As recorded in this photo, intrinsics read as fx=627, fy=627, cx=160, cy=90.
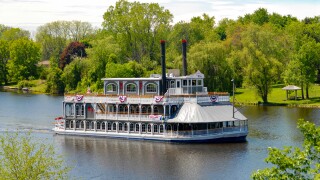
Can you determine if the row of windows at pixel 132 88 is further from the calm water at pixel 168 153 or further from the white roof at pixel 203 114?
the calm water at pixel 168 153

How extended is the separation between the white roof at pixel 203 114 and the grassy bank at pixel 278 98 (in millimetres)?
38351

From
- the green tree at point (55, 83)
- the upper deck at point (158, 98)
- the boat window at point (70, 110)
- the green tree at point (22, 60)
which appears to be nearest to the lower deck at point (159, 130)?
the boat window at point (70, 110)

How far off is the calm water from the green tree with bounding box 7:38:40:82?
80.6m

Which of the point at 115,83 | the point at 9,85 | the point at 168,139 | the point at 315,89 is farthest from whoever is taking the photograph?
the point at 9,85

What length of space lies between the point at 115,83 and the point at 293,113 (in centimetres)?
3185

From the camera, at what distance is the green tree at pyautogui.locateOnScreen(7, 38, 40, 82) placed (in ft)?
567

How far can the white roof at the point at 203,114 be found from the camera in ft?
232

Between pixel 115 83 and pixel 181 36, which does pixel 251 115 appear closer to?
pixel 115 83

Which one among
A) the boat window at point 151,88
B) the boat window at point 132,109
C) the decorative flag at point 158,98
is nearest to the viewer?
the decorative flag at point 158,98

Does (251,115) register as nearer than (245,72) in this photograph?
Yes

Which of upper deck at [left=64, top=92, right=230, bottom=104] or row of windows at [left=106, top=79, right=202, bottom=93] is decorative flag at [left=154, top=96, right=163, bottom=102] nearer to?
upper deck at [left=64, top=92, right=230, bottom=104]

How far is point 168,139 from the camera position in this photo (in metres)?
71.3

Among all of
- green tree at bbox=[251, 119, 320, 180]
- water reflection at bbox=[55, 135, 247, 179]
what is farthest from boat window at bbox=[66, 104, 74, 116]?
green tree at bbox=[251, 119, 320, 180]

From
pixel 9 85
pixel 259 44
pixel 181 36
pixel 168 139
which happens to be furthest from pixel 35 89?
pixel 168 139
